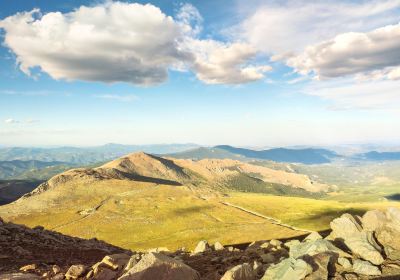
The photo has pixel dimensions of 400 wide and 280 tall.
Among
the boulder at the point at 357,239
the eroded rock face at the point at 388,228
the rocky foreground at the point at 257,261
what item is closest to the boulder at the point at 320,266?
the rocky foreground at the point at 257,261

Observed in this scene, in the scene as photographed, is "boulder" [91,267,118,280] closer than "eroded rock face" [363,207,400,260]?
Yes

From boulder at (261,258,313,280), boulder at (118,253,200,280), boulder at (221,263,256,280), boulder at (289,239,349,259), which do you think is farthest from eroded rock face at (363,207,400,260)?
boulder at (118,253,200,280)

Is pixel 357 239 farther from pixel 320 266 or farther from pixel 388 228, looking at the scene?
pixel 320 266

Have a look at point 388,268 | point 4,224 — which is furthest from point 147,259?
point 4,224

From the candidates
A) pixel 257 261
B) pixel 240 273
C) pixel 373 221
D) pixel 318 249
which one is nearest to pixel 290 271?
pixel 240 273

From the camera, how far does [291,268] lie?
23.5m

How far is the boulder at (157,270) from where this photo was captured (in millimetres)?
21922

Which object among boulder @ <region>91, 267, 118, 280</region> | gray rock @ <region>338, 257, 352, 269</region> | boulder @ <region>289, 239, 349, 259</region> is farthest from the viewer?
boulder @ <region>289, 239, 349, 259</region>

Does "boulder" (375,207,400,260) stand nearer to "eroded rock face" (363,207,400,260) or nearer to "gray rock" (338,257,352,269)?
"eroded rock face" (363,207,400,260)

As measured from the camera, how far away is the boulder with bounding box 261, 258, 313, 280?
22.9 m

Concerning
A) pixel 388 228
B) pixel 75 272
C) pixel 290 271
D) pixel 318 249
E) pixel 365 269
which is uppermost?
pixel 388 228

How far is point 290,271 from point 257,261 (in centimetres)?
736

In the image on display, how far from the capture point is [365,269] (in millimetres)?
25156

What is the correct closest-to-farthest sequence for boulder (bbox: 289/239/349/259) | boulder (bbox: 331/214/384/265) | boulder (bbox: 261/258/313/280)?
boulder (bbox: 261/258/313/280) → boulder (bbox: 331/214/384/265) → boulder (bbox: 289/239/349/259)
